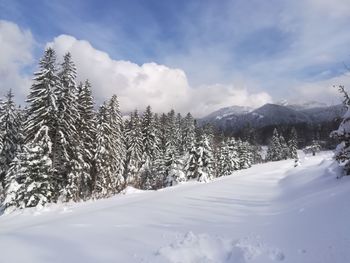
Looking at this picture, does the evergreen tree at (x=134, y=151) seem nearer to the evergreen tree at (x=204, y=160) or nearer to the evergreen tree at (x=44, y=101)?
the evergreen tree at (x=204, y=160)

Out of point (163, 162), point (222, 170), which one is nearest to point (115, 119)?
point (163, 162)

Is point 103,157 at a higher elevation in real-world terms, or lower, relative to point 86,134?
lower

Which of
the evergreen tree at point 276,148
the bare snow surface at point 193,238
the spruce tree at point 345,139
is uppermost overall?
the evergreen tree at point 276,148

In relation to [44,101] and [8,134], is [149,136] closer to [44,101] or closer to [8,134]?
[8,134]

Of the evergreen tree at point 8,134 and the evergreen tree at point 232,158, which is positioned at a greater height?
the evergreen tree at point 8,134

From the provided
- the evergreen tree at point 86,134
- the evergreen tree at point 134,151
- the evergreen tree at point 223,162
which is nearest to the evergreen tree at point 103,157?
the evergreen tree at point 86,134

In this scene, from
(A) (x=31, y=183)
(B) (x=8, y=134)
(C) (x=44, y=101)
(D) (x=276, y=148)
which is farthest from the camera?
(D) (x=276, y=148)

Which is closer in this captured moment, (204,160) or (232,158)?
(204,160)

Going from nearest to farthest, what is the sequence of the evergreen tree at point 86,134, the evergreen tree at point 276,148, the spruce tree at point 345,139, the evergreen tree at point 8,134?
the spruce tree at point 345,139, the evergreen tree at point 86,134, the evergreen tree at point 8,134, the evergreen tree at point 276,148

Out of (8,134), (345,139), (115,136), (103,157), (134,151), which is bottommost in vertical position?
(345,139)

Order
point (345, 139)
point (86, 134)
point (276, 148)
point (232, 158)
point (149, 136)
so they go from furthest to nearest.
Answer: point (276, 148)
point (232, 158)
point (149, 136)
point (86, 134)
point (345, 139)

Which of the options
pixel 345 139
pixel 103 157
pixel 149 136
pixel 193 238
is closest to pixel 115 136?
pixel 103 157

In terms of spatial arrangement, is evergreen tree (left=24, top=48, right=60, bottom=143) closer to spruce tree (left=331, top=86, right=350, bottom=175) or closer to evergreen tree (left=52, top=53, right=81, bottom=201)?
evergreen tree (left=52, top=53, right=81, bottom=201)

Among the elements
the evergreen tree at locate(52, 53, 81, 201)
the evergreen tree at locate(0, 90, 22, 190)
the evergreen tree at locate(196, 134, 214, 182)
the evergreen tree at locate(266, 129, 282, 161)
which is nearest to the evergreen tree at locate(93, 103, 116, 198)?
the evergreen tree at locate(52, 53, 81, 201)
